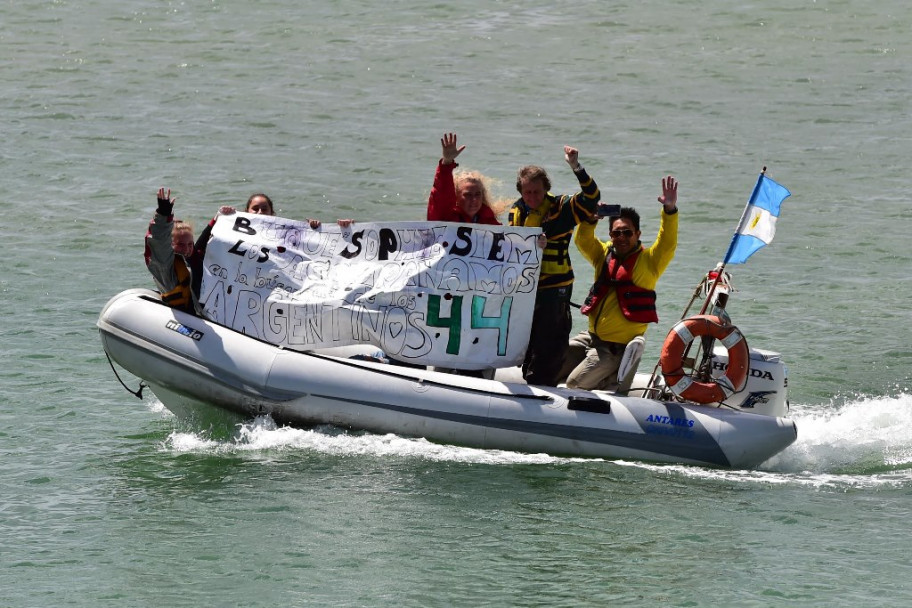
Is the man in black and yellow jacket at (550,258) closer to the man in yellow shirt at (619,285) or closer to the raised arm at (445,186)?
the man in yellow shirt at (619,285)

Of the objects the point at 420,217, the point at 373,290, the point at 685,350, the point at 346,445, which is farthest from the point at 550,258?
the point at 420,217

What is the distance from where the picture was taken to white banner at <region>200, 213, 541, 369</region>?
32.9 feet

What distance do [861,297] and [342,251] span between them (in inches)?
264

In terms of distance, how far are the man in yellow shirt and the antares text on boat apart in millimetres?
169

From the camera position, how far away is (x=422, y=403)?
9828mm

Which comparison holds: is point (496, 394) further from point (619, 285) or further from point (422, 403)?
point (619, 285)

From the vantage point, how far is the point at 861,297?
47.7ft

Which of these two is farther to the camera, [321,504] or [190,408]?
[190,408]

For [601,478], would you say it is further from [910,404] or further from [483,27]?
[483,27]

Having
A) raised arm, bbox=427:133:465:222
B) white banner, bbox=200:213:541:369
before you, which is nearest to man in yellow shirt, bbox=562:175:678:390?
white banner, bbox=200:213:541:369

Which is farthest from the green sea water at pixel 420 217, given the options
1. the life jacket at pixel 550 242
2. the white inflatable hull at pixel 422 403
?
the life jacket at pixel 550 242

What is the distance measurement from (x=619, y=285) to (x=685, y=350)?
69 cm

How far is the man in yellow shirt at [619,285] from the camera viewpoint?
9.49 m

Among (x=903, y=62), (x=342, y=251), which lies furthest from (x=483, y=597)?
(x=903, y=62)
